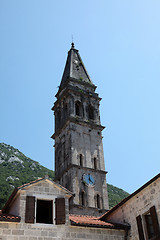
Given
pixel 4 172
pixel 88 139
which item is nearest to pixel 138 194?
pixel 88 139

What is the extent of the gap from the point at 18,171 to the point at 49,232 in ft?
217

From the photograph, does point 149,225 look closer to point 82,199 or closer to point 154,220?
point 154,220

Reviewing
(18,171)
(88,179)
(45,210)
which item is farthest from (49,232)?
(18,171)

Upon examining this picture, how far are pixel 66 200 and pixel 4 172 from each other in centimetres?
6370

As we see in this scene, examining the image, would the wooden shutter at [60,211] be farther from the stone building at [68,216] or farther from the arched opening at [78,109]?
the arched opening at [78,109]

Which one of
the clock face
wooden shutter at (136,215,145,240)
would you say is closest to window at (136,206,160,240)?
wooden shutter at (136,215,145,240)

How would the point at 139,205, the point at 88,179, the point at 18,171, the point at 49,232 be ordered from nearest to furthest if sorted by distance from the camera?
the point at 49,232, the point at 139,205, the point at 88,179, the point at 18,171

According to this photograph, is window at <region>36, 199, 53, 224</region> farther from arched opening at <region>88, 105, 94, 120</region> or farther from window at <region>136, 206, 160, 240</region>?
arched opening at <region>88, 105, 94, 120</region>

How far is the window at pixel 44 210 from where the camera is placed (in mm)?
15445

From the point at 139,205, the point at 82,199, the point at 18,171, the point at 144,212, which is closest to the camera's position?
the point at 144,212

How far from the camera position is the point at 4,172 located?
250 ft

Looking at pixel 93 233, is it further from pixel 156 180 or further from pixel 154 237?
pixel 156 180

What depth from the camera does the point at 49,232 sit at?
14.1 m

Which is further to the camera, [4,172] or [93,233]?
[4,172]
